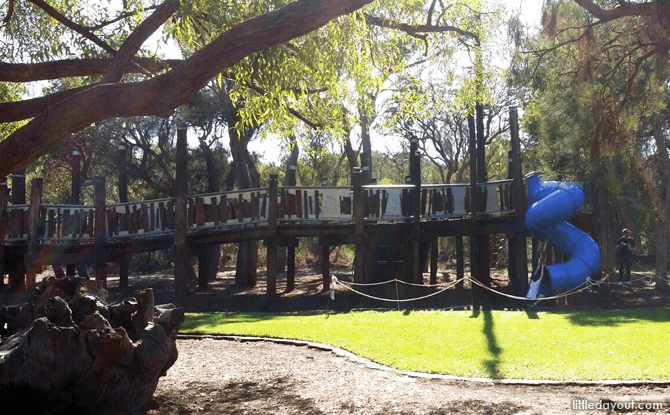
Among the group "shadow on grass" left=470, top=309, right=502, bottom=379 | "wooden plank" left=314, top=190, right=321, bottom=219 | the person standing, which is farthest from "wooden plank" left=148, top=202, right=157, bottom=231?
the person standing

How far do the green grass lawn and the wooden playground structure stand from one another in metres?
5.64

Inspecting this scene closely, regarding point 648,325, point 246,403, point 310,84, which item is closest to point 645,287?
point 648,325

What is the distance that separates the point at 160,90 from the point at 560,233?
58.8 feet

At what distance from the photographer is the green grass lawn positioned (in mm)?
8773

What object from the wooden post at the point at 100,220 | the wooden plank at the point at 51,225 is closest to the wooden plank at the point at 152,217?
the wooden post at the point at 100,220

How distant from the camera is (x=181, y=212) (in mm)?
21891

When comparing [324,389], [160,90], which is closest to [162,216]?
[324,389]

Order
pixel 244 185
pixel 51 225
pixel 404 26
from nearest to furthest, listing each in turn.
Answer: pixel 404 26, pixel 51 225, pixel 244 185

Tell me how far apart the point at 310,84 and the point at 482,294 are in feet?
40.7

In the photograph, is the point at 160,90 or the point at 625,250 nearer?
the point at 160,90

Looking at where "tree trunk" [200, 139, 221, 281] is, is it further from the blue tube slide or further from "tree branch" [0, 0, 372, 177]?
"tree branch" [0, 0, 372, 177]

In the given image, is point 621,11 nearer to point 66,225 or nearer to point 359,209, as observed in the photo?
point 359,209

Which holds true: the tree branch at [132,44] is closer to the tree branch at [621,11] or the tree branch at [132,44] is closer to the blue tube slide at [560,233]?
the tree branch at [621,11]

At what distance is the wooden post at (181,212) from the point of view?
843 inches
